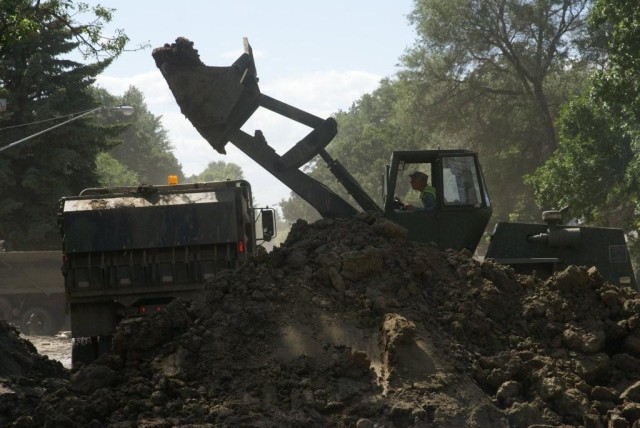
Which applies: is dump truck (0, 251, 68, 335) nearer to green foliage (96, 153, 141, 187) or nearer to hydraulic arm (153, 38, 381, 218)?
hydraulic arm (153, 38, 381, 218)

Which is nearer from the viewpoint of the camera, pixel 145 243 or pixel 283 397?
pixel 283 397

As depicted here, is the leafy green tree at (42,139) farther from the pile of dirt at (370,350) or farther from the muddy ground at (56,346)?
the pile of dirt at (370,350)

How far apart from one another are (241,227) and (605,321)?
18.9ft

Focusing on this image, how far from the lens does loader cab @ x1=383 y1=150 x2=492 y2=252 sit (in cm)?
1299

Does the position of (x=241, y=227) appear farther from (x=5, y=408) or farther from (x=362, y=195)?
(x=5, y=408)

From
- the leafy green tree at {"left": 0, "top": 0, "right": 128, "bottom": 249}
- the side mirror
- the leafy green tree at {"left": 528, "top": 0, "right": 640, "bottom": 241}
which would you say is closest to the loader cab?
the side mirror

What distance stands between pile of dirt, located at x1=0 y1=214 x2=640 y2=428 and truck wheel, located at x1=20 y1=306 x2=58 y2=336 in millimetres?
15889

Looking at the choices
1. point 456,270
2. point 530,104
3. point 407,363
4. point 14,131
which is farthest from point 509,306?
point 530,104

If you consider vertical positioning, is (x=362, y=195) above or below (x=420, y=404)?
above

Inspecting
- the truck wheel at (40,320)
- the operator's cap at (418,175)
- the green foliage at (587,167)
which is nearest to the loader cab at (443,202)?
the operator's cap at (418,175)

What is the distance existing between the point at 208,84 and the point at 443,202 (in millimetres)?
3730

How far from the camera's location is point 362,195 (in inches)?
561

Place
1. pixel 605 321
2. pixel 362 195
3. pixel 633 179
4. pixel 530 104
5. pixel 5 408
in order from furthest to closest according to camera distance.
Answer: pixel 530 104 → pixel 633 179 → pixel 362 195 → pixel 5 408 → pixel 605 321

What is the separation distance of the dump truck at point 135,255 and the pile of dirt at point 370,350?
10.2ft
